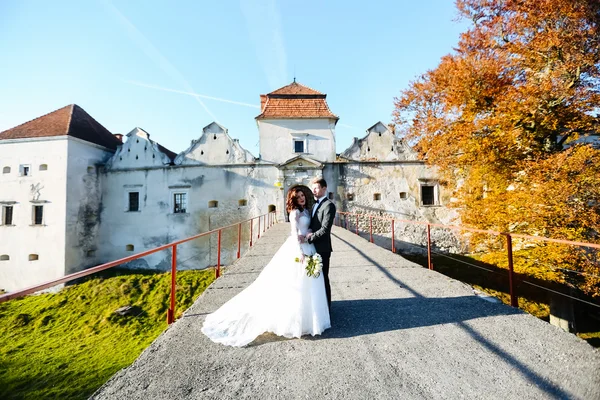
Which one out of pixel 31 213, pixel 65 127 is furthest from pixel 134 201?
pixel 65 127

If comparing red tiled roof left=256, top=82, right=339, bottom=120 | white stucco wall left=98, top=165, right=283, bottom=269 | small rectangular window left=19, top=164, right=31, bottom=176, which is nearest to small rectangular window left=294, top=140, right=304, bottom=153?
red tiled roof left=256, top=82, right=339, bottom=120

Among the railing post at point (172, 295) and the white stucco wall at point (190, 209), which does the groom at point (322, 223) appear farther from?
the white stucco wall at point (190, 209)

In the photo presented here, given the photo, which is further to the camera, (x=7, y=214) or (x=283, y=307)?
(x=7, y=214)

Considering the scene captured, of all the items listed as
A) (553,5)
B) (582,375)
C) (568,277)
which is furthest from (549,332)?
(553,5)

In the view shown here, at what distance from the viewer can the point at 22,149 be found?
51.7ft

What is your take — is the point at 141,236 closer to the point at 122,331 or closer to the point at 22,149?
the point at 122,331

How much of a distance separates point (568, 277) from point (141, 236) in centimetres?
2015

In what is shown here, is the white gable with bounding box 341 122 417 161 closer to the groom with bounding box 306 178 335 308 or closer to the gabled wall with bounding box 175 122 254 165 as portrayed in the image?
the gabled wall with bounding box 175 122 254 165

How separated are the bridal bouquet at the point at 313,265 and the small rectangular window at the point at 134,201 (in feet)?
56.5

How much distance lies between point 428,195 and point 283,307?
1560 cm

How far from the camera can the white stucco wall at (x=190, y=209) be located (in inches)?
624

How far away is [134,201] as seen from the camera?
16578 mm

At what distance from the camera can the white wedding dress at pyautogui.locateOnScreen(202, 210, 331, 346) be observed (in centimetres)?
252

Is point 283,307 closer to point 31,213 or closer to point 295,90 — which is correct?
point 295,90
